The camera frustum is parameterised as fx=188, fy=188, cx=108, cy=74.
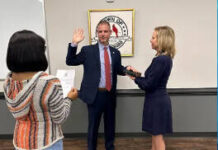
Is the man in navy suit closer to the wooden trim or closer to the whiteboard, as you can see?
the wooden trim

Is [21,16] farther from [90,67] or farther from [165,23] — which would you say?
[165,23]

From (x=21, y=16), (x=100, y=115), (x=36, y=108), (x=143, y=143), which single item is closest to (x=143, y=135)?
(x=143, y=143)

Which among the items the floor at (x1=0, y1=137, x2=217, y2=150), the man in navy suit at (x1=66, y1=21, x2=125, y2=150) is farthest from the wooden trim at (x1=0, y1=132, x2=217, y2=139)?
the man in navy suit at (x1=66, y1=21, x2=125, y2=150)

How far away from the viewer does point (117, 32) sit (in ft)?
6.72

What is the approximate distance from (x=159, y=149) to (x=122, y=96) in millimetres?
744

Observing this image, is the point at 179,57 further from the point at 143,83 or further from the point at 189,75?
the point at 143,83

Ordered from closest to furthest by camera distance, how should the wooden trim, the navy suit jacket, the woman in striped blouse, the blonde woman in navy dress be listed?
the woman in striped blouse
the blonde woman in navy dress
the navy suit jacket
the wooden trim

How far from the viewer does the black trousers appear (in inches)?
68.1

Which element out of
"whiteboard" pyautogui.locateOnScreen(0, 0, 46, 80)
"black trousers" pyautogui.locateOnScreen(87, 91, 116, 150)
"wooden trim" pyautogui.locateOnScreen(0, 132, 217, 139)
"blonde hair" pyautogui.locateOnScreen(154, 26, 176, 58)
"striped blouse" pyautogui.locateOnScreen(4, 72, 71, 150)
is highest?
"whiteboard" pyautogui.locateOnScreen(0, 0, 46, 80)

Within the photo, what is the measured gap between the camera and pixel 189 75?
7.04 feet

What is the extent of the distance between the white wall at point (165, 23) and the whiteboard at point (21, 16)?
88 mm

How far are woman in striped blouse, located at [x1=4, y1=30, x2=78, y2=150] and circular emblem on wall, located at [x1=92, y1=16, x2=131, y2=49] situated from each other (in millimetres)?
1290

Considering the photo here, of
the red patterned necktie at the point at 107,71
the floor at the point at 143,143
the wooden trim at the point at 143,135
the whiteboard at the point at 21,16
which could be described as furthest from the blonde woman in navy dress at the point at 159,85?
the whiteboard at the point at 21,16

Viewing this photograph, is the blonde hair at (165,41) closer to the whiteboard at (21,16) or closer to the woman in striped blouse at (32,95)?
the woman in striped blouse at (32,95)
